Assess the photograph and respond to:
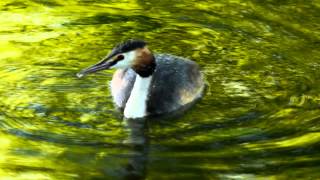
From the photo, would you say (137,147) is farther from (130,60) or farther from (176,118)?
(130,60)

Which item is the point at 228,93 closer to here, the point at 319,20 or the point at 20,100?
the point at 20,100

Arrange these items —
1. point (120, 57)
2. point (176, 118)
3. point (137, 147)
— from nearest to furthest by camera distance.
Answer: point (137, 147) < point (120, 57) < point (176, 118)

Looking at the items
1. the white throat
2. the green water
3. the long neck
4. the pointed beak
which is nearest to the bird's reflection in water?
the green water

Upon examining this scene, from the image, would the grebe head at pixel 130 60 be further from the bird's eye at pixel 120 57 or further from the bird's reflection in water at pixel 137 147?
the bird's reflection in water at pixel 137 147

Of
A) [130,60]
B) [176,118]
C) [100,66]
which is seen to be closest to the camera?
[100,66]

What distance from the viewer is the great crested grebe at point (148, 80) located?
1021cm

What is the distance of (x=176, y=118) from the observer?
409 inches

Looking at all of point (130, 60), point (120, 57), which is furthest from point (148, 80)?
point (120, 57)

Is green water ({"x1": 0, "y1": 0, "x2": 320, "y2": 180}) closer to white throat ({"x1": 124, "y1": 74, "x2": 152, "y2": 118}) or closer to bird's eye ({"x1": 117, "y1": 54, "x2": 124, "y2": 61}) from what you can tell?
white throat ({"x1": 124, "y1": 74, "x2": 152, "y2": 118})

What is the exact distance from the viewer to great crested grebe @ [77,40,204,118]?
10211 millimetres

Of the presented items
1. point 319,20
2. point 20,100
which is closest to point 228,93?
point 20,100

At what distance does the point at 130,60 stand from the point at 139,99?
23.0 inches

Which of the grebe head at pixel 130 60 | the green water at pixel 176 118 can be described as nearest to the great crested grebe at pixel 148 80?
the grebe head at pixel 130 60

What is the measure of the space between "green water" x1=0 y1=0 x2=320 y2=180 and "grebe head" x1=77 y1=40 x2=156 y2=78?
0.56m
